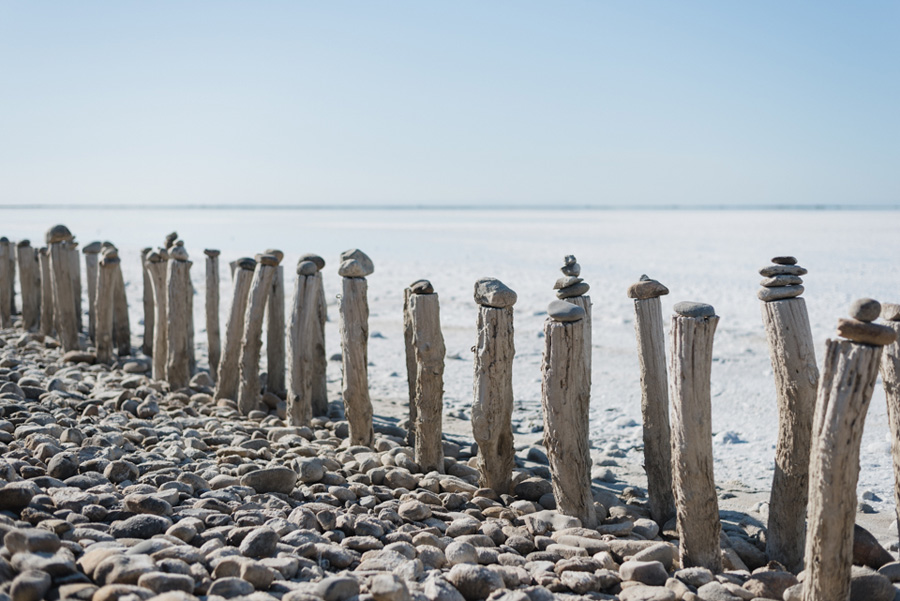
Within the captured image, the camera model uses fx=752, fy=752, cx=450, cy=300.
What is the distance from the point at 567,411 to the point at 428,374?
132 centimetres

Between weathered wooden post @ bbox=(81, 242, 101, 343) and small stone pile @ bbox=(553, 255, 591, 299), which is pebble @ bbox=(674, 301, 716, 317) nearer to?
small stone pile @ bbox=(553, 255, 591, 299)

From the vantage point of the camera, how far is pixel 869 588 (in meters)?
3.90

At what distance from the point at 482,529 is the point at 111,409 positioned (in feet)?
13.4

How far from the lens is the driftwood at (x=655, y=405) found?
16.1 feet

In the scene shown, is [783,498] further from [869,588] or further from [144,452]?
[144,452]

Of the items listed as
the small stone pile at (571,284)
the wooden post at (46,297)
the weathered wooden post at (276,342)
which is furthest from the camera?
the wooden post at (46,297)

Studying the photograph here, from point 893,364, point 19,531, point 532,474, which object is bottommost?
point 532,474

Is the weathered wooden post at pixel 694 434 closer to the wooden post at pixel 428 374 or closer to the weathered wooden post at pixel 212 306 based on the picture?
the wooden post at pixel 428 374

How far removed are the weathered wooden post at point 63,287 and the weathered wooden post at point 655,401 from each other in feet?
25.7

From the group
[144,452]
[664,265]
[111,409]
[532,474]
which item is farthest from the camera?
[664,265]

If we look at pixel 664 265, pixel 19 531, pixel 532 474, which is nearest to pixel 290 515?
pixel 19 531

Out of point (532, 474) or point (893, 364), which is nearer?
point (893, 364)

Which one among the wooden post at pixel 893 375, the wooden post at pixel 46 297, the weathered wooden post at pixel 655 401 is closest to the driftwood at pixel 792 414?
the wooden post at pixel 893 375

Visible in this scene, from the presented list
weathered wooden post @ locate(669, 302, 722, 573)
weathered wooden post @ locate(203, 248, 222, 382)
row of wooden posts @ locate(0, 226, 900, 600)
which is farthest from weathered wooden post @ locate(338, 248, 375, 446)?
weathered wooden post @ locate(203, 248, 222, 382)
